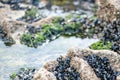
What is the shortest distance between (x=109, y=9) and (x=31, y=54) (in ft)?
17.7

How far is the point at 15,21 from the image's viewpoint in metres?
21.2

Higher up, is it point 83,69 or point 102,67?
point 83,69

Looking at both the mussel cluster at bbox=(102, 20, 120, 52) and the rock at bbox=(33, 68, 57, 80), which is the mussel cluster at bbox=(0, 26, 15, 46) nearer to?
the mussel cluster at bbox=(102, 20, 120, 52)

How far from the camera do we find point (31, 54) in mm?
18172

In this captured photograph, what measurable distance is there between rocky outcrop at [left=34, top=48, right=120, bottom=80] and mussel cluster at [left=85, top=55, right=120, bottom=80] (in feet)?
0.54

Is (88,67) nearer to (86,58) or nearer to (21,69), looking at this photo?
(86,58)

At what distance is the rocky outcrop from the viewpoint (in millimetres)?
13766

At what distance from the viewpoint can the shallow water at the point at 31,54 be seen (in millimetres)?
16711

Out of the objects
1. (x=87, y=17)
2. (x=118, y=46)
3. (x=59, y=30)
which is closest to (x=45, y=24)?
(x=59, y=30)

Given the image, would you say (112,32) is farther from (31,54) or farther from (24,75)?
(24,75)

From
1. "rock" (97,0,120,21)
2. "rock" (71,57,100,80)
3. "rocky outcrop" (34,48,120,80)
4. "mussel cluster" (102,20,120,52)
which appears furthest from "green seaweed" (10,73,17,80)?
"rock" (97,0,120,21)

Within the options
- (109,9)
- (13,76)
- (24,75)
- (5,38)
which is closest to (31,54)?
(5,38)

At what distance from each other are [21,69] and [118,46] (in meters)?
5.12

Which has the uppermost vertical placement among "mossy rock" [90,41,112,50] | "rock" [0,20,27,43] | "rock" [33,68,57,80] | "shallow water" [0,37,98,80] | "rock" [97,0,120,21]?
"rock" [97,0,120,21]
